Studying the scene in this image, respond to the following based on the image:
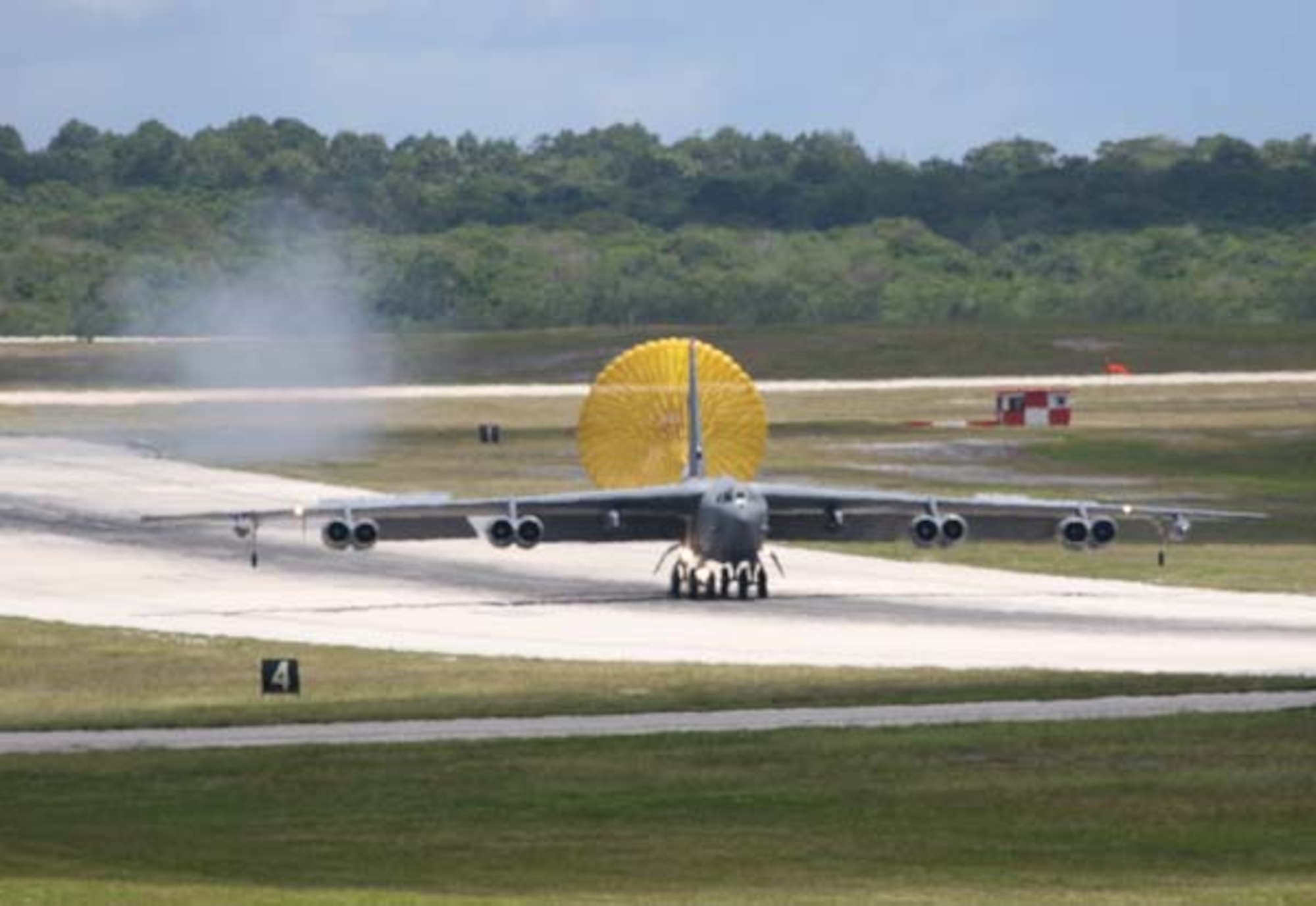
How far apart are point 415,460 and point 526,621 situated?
53487 mm

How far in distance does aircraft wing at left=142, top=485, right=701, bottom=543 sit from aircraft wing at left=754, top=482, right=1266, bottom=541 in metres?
1.86

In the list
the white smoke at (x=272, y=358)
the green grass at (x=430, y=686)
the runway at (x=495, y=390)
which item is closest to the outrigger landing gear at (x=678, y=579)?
the green grass at (x=430, y=686)

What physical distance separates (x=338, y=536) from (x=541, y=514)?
492 centimetres

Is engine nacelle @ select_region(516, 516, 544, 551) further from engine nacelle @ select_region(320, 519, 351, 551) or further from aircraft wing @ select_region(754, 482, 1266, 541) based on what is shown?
aircraft wing @ select_region(754, 482, 1266, 541)

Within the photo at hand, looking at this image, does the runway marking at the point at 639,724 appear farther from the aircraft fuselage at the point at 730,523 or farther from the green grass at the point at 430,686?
the aircraft fuselage at the point at 730,523

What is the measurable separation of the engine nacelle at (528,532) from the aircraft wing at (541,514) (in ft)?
1.64

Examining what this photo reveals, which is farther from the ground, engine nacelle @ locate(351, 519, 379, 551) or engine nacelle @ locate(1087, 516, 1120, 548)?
engine nacelle @ locate(351, 519, 379, 551)

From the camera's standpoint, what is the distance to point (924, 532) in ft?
229

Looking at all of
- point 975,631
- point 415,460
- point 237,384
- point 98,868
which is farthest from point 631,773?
point 237,384

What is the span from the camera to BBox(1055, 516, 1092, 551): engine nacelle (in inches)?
2758

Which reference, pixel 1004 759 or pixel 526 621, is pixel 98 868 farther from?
pixel 526 621

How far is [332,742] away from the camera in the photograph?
47.5 meters

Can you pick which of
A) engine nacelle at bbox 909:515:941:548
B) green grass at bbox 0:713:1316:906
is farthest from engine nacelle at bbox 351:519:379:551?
green grass at bbox 0:713:1316:906

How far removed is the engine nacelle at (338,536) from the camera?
221 ft
